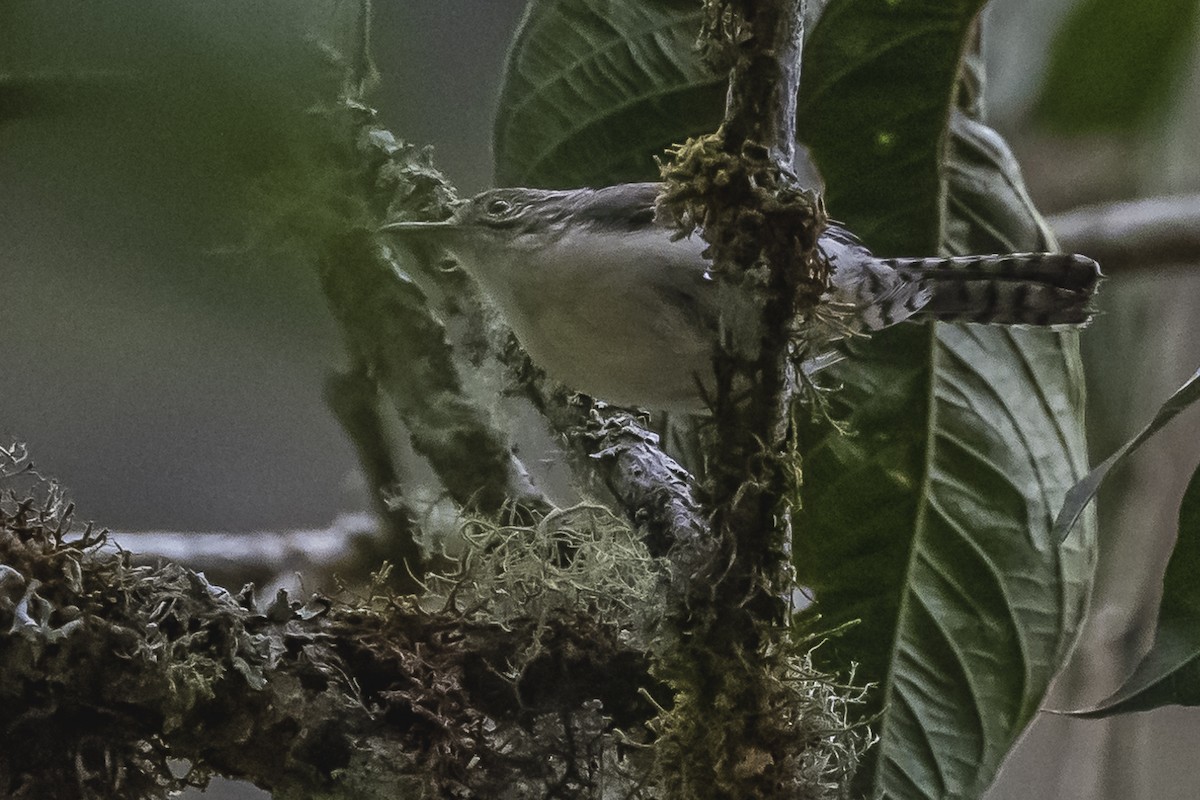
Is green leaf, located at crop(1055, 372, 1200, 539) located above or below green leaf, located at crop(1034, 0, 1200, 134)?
below

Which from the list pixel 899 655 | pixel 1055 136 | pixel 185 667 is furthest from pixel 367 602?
pixel 1055 136

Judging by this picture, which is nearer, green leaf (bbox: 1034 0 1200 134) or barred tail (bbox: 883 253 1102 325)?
barred tail (bbox: 883 253 1102 325)

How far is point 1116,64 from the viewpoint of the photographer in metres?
1.66

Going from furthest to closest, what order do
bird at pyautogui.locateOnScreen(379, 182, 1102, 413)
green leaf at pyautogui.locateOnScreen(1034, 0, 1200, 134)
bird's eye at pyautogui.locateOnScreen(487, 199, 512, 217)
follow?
green leaf at pyautogui.locateOnScreen(1034, 0, 1200, 134), bird's eye at pyautogui.locateOnScreen(487, 199, 512, 217), bird at pyautogui.locateOnScreen(379, 182, 1102, 413)

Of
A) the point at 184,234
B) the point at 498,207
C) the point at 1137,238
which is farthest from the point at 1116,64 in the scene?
the point at 184,234

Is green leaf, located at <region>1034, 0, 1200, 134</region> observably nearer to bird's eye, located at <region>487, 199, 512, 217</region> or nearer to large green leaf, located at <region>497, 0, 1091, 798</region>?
large green leaf, located at <region>497, 0, 1091, 798</region>

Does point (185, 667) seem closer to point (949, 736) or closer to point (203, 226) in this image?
point (203, 226)

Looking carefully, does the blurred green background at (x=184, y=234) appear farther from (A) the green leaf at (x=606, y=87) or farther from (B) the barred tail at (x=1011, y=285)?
(B) the barred tail at (x=1011, y=285)

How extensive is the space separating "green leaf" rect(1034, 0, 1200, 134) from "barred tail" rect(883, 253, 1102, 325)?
3.03ft

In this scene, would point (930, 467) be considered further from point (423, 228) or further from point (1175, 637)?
point (423, 228)

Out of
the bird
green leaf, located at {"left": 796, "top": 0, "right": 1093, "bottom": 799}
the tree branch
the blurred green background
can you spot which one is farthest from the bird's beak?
the tree branch

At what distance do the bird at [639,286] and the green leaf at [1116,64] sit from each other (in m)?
0.93

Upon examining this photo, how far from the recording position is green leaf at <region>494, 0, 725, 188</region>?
Answer: 1.04m

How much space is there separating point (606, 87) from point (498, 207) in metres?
0.19
